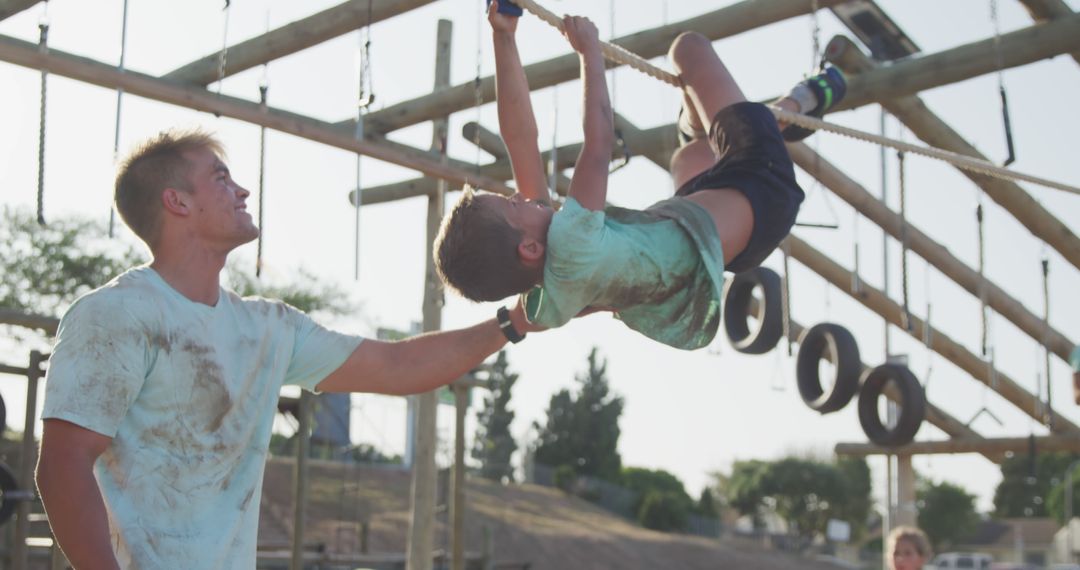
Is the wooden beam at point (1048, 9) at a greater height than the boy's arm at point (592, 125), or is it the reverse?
the wooden beam at point (1048, 9)

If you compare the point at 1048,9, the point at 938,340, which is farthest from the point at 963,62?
the point at 938,340

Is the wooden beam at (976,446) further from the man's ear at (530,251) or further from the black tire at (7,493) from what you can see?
the man's ear at (530,251)

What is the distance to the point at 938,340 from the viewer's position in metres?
8.63

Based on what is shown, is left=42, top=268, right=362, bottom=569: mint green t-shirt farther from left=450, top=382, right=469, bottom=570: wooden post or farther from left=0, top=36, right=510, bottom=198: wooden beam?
left=450, top=382, right=469, bottom=570: wooden post

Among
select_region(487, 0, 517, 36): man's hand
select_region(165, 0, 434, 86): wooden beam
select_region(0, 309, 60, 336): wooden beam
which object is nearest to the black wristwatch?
select_region(487, 0, 517, 36): man's hand

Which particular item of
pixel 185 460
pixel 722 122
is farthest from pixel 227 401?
pixel 722 122

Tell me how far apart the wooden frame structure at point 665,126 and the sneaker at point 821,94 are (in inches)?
48.3

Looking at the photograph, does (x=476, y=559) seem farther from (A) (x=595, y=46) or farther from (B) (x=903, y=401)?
(A) (x=595, y=46)

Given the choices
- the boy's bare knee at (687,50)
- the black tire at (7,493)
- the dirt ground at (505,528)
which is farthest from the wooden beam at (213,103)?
the dirt ground at (505,528)

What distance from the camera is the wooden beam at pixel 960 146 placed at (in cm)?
617

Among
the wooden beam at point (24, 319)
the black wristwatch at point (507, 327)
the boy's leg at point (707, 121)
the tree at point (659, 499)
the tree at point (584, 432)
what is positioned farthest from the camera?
the tree at point (584, 432)

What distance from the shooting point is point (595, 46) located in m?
3.07

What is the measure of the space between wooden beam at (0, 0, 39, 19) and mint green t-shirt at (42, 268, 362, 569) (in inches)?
129

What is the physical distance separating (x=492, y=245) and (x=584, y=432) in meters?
30.8
